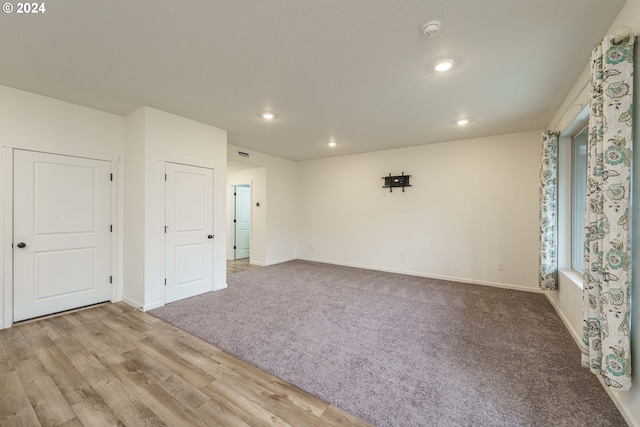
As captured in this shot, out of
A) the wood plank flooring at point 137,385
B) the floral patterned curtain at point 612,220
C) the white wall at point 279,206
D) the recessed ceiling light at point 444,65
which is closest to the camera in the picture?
the floral patterned curtain at point 612,220

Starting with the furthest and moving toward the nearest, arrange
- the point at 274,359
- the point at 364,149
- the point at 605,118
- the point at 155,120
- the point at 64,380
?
the point at 364,149
the point at 155,120
the point at 274,359
the point at 64,380
the point at 605,118

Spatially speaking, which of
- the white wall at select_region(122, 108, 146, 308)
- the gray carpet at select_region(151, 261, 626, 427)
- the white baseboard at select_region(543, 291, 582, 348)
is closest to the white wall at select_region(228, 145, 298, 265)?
the gray carpet at select_region(151, 261, 626, 427)

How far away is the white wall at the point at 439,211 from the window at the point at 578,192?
41.3 inches

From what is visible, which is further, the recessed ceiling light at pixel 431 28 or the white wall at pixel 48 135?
the white wall at pixel 48 135

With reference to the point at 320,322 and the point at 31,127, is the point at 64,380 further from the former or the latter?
the point at 31,127

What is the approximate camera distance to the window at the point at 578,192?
3.08 metres

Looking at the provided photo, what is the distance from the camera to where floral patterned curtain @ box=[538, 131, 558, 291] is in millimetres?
3330

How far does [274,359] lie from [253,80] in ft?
9.03

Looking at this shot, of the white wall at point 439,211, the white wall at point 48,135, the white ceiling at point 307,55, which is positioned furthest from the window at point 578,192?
the white wall at point 48,135

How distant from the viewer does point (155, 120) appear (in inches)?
135

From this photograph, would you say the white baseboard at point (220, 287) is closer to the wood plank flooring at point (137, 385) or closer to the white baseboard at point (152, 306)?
the white baseboard at point (152, 306)

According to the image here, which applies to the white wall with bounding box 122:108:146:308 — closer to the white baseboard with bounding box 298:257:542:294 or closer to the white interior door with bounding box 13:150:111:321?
the white interior door with bounding box 13:150:111:321

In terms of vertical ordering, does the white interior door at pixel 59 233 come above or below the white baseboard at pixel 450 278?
above

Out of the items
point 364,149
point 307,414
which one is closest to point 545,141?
point 364,149
